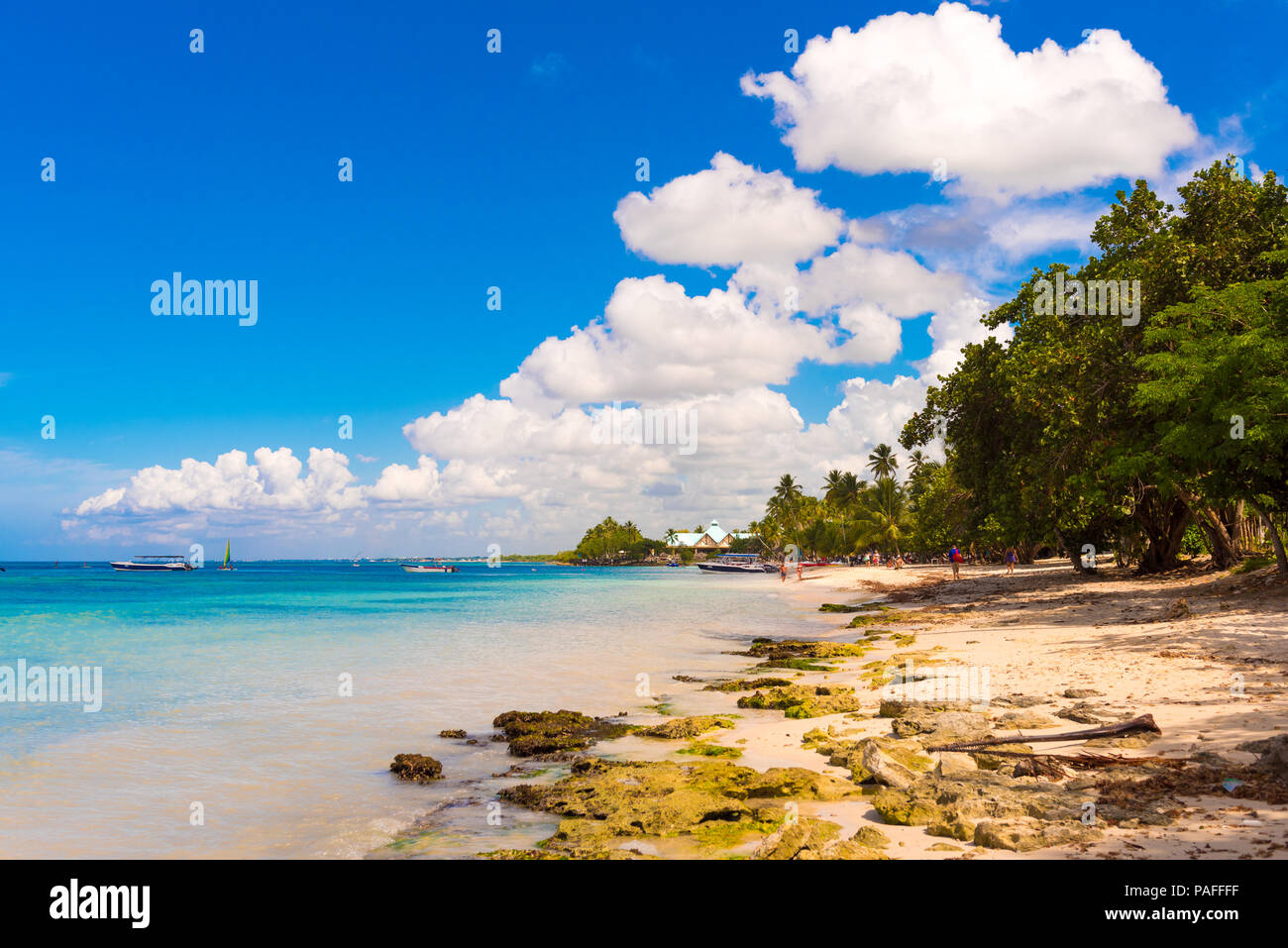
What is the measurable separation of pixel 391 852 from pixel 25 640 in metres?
36.1

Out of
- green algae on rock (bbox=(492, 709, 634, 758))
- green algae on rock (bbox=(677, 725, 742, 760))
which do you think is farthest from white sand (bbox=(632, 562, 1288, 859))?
green algae on rock (bbox=(492, 709, 634, 758))

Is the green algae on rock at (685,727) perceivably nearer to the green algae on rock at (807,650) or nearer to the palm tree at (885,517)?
the green algae on rock at (807,650)

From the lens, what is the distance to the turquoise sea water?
926cm

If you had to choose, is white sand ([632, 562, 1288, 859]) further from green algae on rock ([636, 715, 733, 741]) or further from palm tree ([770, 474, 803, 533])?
palm tree ([770, 474, 803, 533])

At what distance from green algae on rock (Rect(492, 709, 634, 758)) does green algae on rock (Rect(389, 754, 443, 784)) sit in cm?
134

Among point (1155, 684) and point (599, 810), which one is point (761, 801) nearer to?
point (599, 810)

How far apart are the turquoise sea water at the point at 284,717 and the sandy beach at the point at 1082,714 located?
8.69 ft

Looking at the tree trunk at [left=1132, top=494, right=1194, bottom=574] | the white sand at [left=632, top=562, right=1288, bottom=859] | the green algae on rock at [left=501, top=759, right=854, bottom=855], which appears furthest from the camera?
the tree trunk at [left=1132, top=494, right=1194, bottom=574]

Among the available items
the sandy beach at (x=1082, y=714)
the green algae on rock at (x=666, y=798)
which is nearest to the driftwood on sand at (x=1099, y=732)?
the sandy beach at (x=1082, y=714)

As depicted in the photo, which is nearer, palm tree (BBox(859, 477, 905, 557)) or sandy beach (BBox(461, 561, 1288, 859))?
sandy beach (BBox(461, 561, 1288, 859))

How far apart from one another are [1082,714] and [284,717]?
14.4 meters

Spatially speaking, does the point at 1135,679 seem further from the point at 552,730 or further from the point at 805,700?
the point at 552,730
